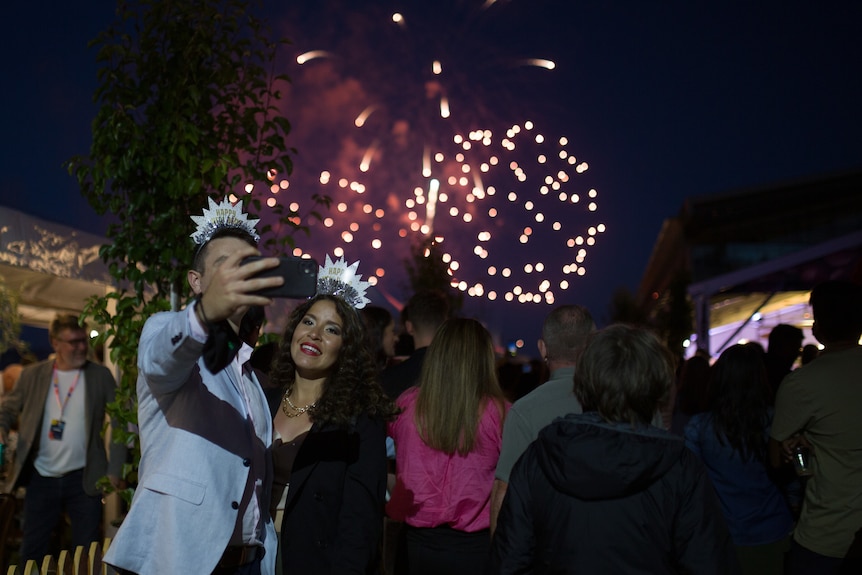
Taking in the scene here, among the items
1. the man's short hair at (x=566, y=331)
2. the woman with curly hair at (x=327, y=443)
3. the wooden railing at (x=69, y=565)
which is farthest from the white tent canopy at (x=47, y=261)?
the man's short hair at (x=566, y=331)

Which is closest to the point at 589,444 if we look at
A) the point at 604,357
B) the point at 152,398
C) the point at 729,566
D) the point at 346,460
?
the point at 604,357

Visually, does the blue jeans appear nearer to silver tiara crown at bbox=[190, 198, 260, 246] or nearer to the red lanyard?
the red lanyard

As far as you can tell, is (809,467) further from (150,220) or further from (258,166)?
(150,220)

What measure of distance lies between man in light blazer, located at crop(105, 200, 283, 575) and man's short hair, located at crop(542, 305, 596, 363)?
1.85m

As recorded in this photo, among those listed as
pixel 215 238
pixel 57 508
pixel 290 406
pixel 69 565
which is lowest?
pixel 57 508

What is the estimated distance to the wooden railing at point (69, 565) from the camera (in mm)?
3986

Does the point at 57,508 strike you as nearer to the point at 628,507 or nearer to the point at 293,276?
the point at 628,507

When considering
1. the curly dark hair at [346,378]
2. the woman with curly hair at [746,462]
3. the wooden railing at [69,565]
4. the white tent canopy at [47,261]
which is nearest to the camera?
the curly dark hair at [346,378]

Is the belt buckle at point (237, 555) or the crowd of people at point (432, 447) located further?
the belt buckle at point (237, 555)

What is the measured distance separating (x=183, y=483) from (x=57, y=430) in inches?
170

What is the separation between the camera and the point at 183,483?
2541 millimetres

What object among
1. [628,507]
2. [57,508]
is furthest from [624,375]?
[57,508]

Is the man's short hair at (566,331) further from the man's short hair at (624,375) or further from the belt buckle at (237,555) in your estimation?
Result: the belt buckle at (237,555)

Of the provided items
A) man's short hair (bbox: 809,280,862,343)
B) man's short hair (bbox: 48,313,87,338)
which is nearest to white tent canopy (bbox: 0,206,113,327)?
man's short hair (bbox: 48,313,87,338)
